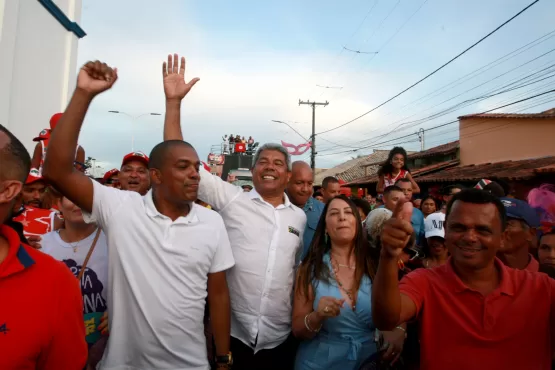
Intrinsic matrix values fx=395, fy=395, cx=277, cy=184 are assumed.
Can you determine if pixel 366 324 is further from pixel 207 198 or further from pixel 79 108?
pixel 79 108

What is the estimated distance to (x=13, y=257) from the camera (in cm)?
126

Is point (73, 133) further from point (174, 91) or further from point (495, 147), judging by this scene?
point (495, 147)

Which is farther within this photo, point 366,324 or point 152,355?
point 366,324

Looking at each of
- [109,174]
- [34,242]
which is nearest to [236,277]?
[34,242]

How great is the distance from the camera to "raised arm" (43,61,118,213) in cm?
186

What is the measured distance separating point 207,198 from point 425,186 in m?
17.8

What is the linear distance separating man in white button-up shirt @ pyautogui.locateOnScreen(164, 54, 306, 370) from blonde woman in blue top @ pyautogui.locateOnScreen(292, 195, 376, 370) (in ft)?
0.50

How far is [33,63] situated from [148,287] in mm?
8504

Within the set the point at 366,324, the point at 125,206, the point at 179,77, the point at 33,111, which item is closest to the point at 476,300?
the point at 366,324

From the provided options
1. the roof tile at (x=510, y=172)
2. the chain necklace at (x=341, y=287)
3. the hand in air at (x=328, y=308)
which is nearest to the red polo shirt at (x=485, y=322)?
the hand in air at (x=328, y=308)

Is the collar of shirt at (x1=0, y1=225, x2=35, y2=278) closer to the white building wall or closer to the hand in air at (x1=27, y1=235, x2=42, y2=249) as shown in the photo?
the hand in air at (x1=27, y1=235, x2=42, y2=249)

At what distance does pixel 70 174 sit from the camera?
75.8 inches

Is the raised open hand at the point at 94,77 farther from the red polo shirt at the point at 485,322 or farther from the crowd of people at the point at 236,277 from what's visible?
the red polo shirt at the point at 485,322

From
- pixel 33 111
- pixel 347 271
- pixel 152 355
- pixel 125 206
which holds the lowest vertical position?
pixel 152 355
